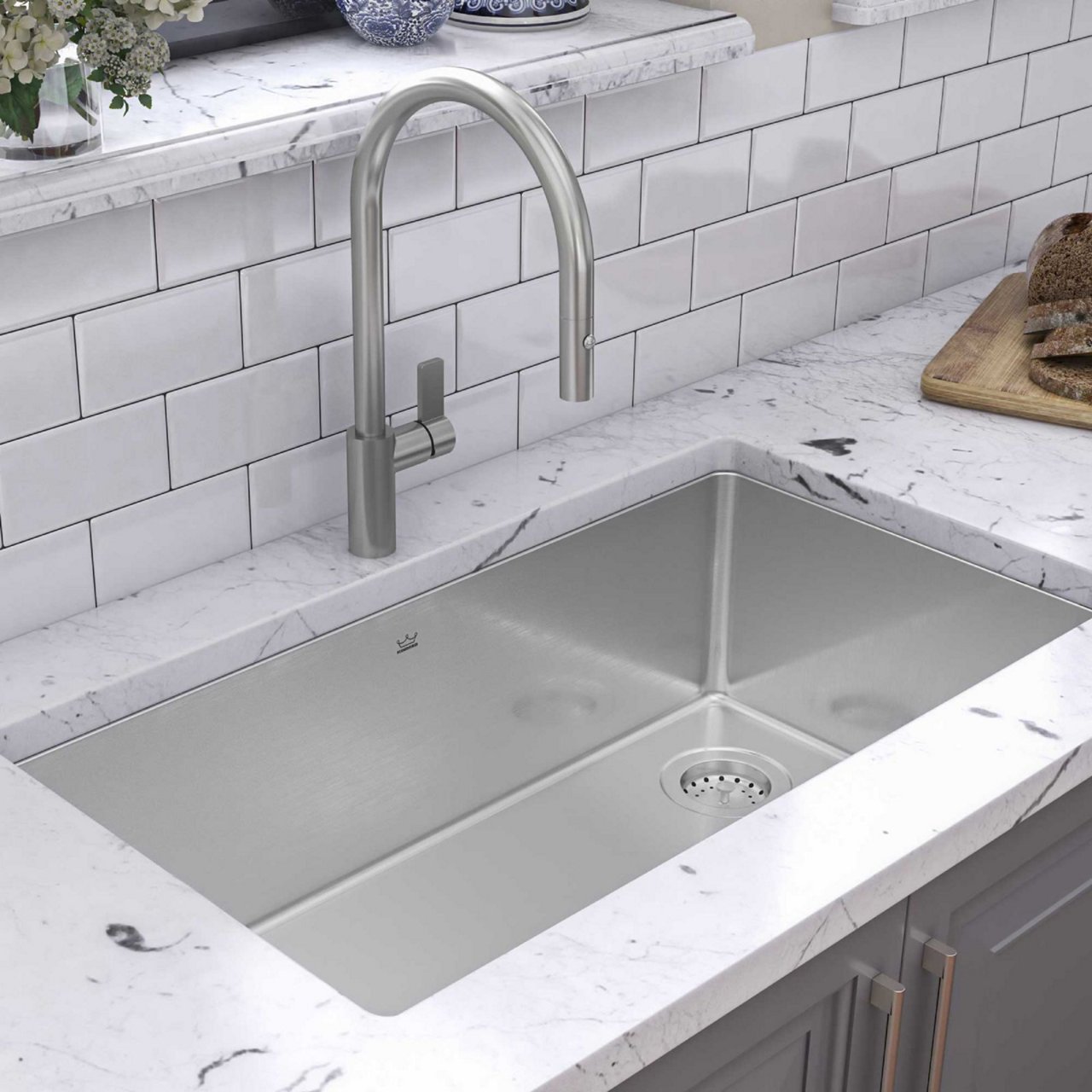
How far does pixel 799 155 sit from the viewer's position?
5.95ft

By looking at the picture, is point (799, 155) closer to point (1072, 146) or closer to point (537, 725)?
point (1072, 146)

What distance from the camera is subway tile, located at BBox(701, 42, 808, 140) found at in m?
1.69

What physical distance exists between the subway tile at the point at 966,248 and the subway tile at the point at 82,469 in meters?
1.08

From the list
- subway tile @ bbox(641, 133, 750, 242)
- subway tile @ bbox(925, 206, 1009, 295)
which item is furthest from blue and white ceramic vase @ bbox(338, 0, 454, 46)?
subway tile @ bbox(925, 206, 1009, 295)

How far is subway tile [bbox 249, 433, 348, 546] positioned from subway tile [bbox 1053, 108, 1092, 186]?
115 cm

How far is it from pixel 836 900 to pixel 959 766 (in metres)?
0.19

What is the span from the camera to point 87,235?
1.25 meters

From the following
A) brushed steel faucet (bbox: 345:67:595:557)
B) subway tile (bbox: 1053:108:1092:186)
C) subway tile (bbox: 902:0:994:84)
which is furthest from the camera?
subway tile (bbox: 1053:108:1092:186)

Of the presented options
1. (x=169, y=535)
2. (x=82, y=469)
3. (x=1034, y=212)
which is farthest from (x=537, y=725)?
(x=1034, y=212)

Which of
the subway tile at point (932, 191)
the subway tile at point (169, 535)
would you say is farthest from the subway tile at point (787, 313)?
the subway tile at point (169, 535)

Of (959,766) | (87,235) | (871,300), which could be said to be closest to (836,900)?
(959,766)

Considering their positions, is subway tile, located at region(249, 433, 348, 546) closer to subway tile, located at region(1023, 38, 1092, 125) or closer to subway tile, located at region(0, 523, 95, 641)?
subway tile, located at region(0, 523, 95, 641)

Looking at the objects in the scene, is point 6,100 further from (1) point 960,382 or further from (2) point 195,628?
(1) point 960,382

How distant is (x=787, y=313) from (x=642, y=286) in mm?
254
